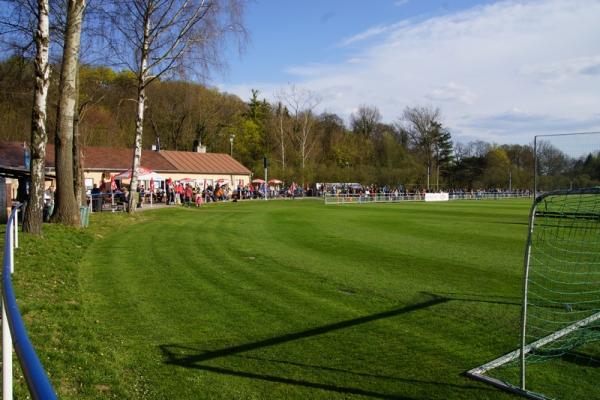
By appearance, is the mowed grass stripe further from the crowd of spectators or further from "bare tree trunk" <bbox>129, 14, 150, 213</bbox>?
the crowd of spectators

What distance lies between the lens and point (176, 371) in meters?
5.68

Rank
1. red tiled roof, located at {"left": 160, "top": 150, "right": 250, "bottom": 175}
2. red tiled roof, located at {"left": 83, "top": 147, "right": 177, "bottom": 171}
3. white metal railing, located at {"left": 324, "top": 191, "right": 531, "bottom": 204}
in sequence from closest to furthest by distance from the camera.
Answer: red tiled roof, located at {"left": 83, "top": 147, "right": 177, "bottom": 171} → white metal railing, located at {"left": 324, "top": 191, "right": 531, "bottom": 204} → red tiled roof, located at {"left": 160, "top": 150, "right": 250, "bottom": 175}

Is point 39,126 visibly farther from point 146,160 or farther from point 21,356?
point 146,160

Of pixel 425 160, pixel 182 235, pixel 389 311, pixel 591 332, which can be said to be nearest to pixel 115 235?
pixel 182 235

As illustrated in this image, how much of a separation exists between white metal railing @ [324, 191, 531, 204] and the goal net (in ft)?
129

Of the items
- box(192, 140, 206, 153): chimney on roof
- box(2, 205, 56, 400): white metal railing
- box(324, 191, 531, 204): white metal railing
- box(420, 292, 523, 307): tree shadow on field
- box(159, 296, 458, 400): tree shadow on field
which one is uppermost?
box(192, 140, 206, 153): chimney on roof

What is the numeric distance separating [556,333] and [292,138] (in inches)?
2834

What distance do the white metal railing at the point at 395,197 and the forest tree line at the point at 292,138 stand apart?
6258 millimetres

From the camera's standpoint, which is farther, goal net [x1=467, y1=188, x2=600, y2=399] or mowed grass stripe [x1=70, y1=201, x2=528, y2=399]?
mowed grass stripe [x1=70, y1=201, x2=528, y2=399]

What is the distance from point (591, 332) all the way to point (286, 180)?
205ft

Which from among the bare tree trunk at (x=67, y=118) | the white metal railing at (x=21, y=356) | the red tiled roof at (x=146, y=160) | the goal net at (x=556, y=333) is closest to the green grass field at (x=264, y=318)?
the goal net at (x=556, y=333)

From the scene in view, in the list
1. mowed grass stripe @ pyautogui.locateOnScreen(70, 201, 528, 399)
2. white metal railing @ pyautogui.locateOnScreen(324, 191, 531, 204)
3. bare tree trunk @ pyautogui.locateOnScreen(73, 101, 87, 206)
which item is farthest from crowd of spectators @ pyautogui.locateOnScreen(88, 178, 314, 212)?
mowed grass stripe @ pyautogui.locateOnScreen(70, 201, 528, 399)

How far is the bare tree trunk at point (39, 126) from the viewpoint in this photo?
527 inches

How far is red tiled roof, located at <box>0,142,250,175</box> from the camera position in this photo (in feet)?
131
